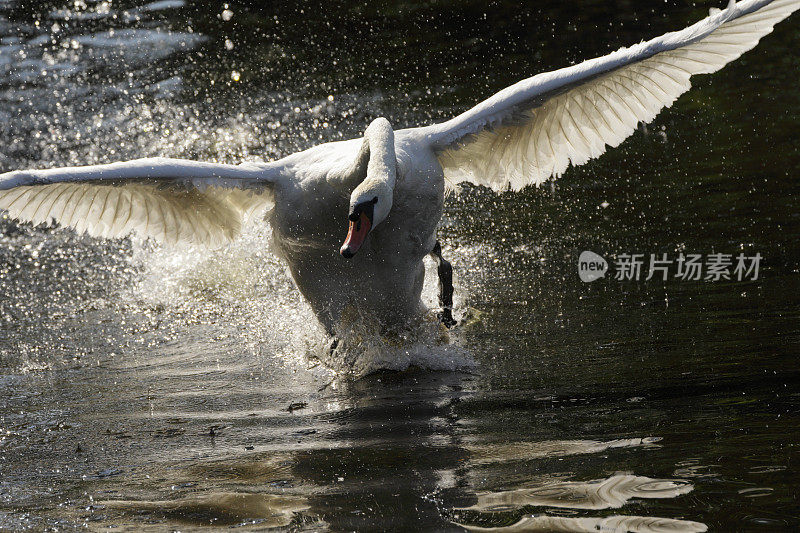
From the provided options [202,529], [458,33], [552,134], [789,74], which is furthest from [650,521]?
[458,33]

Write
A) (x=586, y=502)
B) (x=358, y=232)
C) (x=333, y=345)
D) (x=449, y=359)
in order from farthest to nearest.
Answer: (x=333, y=345) < (x=449, y=359) < (x=358, y=232) < (x=586, y=502)

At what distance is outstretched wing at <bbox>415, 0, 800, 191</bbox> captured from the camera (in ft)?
21.0

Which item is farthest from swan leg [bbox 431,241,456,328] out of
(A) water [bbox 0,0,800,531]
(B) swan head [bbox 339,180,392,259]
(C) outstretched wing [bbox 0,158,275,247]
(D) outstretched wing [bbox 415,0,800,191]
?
(B) swan head [bbox 339,180,392,259]

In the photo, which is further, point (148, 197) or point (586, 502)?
point (148, 197)

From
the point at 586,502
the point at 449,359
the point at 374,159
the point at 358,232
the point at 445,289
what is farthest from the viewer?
the point at 445,289

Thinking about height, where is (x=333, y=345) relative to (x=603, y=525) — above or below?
above

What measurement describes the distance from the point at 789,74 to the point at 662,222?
5501mm

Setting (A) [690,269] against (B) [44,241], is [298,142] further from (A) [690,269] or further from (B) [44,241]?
(A) [690,269]

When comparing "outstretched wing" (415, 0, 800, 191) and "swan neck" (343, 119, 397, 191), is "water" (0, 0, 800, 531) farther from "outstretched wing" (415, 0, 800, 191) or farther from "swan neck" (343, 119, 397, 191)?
"swan neck" (343, 119, 397, 191)

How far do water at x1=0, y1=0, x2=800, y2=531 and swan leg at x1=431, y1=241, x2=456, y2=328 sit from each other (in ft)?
0.61

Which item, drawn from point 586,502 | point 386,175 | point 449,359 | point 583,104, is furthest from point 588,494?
point 583,104

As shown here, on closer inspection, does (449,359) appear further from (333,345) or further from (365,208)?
(365,208)

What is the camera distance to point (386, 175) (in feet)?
18.9

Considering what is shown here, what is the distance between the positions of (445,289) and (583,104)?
1771 millimetres
